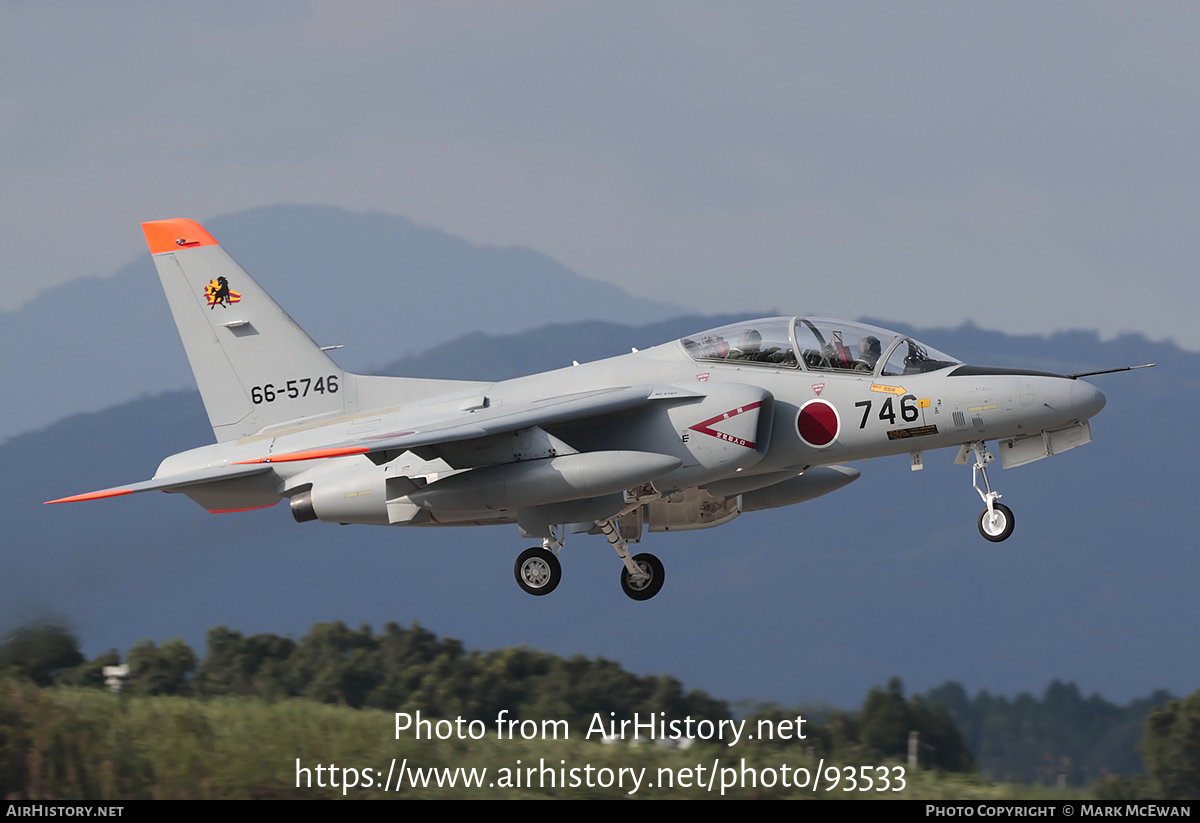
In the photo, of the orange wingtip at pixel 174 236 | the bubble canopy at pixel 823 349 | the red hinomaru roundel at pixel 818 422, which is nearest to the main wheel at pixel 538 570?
the bubble canopy at pixel 823 349

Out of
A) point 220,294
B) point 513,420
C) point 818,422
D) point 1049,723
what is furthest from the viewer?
point 1049,723

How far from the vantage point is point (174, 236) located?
18281 mm

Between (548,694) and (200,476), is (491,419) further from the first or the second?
(548,694)

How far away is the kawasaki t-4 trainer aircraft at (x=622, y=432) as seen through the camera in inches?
592

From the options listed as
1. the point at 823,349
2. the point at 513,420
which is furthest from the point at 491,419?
the point at 823,349

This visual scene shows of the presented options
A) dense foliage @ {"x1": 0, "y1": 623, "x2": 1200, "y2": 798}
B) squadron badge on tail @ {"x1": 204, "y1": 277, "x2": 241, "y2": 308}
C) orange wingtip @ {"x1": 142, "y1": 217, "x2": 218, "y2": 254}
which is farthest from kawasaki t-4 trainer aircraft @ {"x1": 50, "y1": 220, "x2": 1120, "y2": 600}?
dense foliage @ {"x1": 0, "y1": 623, "x2": 1200, "y2": 798}

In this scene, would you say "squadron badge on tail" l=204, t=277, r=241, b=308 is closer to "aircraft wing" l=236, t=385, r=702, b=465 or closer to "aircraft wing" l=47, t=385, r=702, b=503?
"aircraft wing" l=47, t=385, r=702, b=503

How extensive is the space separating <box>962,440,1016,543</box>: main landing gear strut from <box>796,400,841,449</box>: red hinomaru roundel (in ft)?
5.33

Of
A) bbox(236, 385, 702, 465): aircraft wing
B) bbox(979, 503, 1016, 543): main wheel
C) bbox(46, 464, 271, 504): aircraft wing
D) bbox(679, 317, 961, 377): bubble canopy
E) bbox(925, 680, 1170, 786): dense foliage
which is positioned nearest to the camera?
bbox(236, 385, 702, 465): aircraft wing

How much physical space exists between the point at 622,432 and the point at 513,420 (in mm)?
1359

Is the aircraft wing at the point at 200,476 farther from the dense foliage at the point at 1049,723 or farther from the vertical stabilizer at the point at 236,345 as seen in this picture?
the dense foliage at the point at 1049,723

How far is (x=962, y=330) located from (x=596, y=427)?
181 meters

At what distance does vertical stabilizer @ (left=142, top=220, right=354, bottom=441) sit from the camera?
58.5ft
